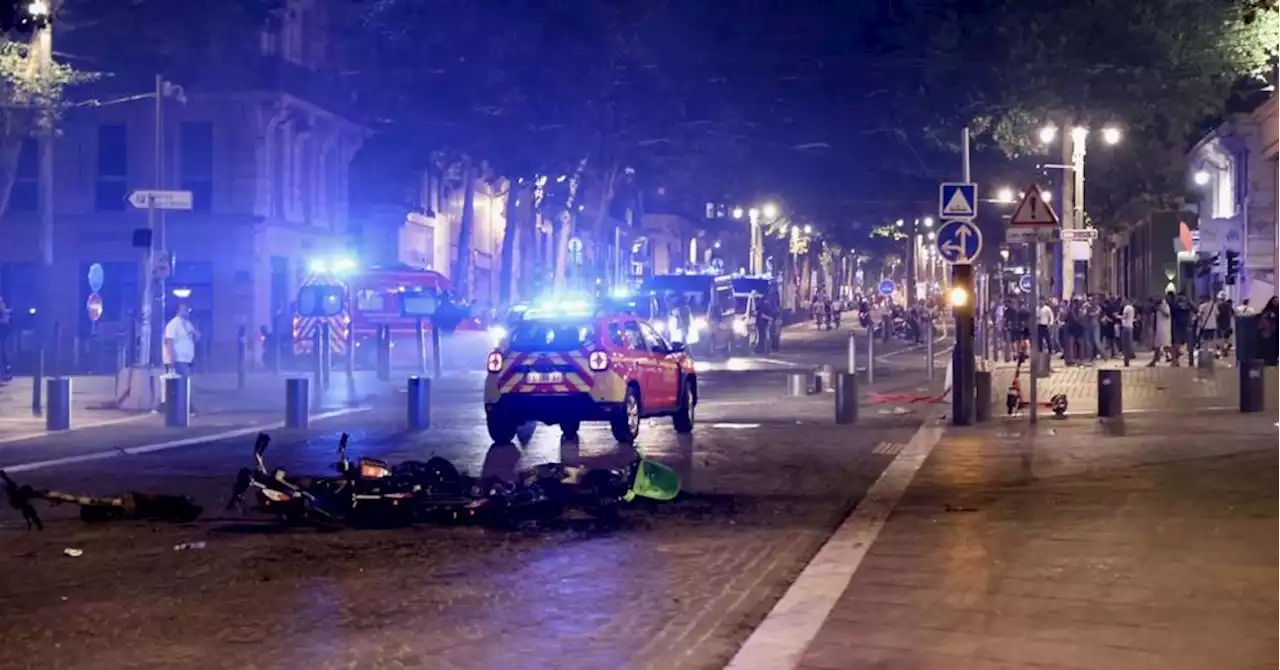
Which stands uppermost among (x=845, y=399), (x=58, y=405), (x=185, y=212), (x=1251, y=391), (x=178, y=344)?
(x=185, y=212)

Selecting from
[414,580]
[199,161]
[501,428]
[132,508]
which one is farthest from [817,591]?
[199,161]

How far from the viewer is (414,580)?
10430 mm

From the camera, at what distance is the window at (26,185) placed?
4544 centimetres

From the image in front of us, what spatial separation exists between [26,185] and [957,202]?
31.7 metres

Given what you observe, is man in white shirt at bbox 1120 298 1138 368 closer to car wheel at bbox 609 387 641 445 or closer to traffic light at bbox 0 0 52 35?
car wheel at bbox 609 387 641 445

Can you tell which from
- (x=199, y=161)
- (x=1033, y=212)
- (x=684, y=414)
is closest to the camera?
(x=1033, y=212)

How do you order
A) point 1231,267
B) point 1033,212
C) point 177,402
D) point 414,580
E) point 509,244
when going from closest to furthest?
point 414,580, point 1033,212, point 177,402, point 1231,267, point 509,244

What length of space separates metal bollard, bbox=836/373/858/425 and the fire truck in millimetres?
17495

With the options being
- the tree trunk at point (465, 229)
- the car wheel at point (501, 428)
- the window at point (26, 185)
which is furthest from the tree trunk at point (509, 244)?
the car wheel at point (501, 428)

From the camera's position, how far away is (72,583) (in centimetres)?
1037

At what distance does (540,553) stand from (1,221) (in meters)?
38.2

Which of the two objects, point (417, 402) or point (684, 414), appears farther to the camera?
point (417, 402)

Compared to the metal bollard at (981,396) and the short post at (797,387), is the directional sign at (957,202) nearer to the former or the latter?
the metal bollard at (981,396)

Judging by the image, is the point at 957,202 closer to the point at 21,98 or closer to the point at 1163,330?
the point at 21,98
